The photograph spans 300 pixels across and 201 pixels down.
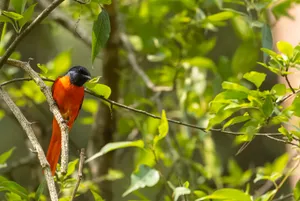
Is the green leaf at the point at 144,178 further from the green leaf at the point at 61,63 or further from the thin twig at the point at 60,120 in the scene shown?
the green leaf at the point at 61,63

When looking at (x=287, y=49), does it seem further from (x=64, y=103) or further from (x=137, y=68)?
(x=137, y=68)

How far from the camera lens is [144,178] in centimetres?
172

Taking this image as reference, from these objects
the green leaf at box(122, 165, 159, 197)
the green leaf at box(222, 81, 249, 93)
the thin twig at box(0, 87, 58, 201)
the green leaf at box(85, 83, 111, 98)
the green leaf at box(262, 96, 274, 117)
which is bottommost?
the green leaf at box(122, 165, 159, 197)

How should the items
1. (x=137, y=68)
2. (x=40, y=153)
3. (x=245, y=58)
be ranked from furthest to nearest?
(x=137, y=68) → (x=245, y=58) → (x=40, y=153)

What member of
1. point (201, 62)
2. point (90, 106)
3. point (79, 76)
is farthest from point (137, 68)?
point (79, 76)

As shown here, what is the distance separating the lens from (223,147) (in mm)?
4703

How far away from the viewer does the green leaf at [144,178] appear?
5.57 ft

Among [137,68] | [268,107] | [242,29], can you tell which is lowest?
[137,68]

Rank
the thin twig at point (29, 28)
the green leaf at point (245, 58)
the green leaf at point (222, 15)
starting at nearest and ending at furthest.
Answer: the thin twig at point (29, 28), the green leaf at point (222, 15), the green leaf at point (245, 58)

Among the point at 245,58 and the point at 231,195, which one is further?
the point at 245,58

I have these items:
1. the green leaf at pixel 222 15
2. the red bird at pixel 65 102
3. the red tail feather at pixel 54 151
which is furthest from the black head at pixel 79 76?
the green leaf at pixel 222 15

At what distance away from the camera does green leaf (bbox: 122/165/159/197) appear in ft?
5.57

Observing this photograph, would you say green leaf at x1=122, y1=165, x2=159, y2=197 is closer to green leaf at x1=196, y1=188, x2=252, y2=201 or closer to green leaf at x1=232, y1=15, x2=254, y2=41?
green leaf at x1=196, y1=188, x2=252, y2=201

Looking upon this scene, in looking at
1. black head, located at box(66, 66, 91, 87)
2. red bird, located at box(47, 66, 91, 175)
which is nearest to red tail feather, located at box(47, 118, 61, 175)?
red bird, located at box(47, 66, 91, 175)
